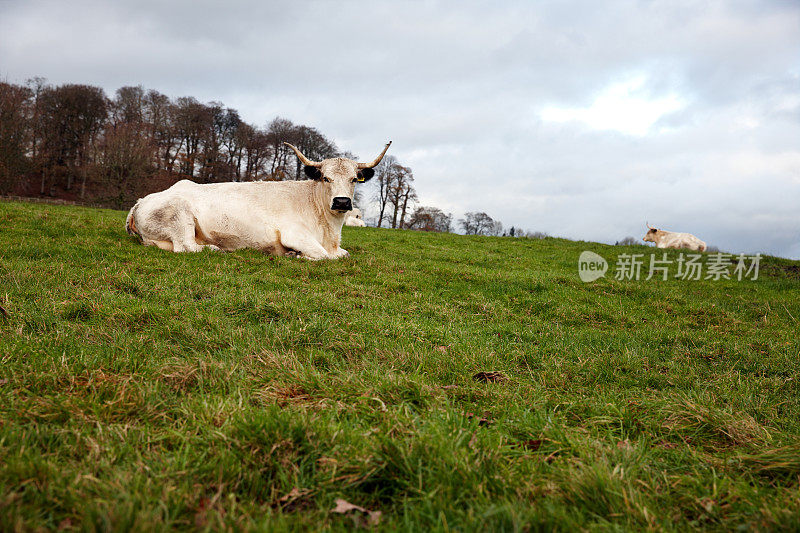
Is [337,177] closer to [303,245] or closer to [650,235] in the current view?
[303,245]

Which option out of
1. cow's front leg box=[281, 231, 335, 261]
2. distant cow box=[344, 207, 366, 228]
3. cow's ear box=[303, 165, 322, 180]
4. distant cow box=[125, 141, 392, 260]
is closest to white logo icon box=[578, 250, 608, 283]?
distant cow box=[125, 141, 392, 260]

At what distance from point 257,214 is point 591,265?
10.5 m

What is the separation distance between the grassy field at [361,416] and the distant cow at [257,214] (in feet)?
9.21

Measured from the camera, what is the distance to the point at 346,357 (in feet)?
11.7

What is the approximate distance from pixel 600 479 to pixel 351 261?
783 cm

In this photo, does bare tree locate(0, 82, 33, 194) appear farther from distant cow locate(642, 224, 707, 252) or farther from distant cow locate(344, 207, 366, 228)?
distant cow locate(642, 224, 707, 252)

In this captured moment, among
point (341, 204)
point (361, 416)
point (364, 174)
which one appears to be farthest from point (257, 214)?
point (361, 416)

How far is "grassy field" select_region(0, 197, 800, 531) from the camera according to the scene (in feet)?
5.18

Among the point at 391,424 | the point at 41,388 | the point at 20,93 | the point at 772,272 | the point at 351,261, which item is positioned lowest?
the point at 41,388

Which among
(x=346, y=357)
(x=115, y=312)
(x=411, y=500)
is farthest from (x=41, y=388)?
(x=411, y=500)

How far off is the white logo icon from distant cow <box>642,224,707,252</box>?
1551cm

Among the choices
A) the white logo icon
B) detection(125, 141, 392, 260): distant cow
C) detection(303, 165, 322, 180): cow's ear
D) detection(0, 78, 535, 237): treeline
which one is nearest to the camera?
detection(125, 141, 392, 260): distant cow

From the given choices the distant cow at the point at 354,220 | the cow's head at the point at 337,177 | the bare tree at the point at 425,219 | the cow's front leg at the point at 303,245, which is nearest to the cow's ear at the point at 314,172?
the cow's head at the point at 337,177

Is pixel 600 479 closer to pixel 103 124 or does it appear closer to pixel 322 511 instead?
pixel 322 511
